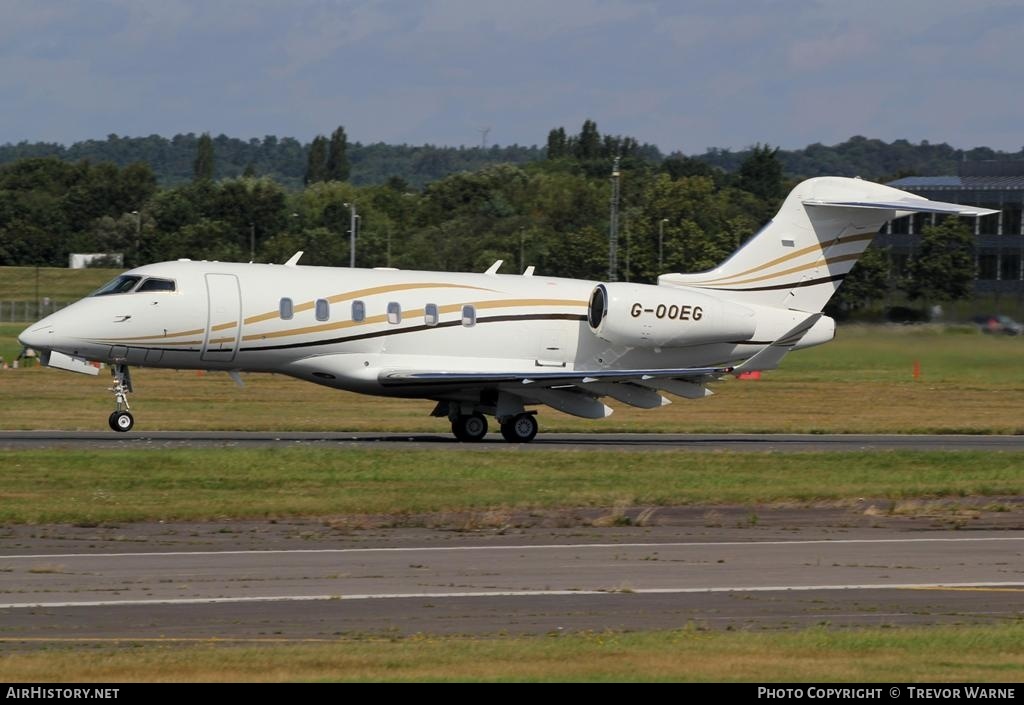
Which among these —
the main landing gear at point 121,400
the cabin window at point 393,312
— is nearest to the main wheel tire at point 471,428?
the cabin window at point 393,312

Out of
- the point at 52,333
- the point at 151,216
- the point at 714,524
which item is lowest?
the point at 714,524

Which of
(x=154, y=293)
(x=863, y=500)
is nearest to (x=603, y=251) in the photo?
(x=154, y=293)

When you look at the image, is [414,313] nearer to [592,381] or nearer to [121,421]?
[592,381]

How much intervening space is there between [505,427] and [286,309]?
526cm

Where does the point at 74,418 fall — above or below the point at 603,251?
below

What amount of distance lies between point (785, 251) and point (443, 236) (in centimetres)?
7727

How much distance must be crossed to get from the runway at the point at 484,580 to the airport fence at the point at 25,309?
6454 cm

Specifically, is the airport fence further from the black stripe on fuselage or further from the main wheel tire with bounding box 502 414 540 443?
the main wheel tire with bounding box 502 414 540 443

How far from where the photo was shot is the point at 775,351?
32312 mm

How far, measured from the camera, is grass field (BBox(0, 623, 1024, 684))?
11.6 meters

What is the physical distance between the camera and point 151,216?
123 metres

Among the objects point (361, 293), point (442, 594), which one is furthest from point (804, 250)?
point (442, 594)

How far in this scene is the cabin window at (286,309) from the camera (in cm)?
3025

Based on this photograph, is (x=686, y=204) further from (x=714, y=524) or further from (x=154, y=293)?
(x=714, y=524)
